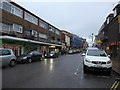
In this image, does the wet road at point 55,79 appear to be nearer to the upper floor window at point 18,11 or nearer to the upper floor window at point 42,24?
the upper floor window at point 18,11

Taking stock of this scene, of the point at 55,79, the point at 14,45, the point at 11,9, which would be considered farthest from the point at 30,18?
the point at 55,79

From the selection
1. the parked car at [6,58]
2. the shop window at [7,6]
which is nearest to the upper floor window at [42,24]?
the shop window at [7,6]

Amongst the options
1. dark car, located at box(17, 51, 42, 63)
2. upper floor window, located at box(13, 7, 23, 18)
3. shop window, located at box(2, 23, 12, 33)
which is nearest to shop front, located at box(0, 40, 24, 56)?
shop window, located at box(2, 23, 12, 33)

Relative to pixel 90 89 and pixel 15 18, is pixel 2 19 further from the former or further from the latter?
pixel 90 89

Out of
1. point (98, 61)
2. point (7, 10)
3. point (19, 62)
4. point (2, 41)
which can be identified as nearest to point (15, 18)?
point (7, 10)

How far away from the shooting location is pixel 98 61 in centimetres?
746

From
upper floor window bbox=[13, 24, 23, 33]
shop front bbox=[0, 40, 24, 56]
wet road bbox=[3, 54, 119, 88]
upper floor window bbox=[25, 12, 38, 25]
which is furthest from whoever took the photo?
upper floor window bbox=[25, 12, 38, 25]

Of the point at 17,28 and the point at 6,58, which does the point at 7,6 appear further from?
the point at 6,58

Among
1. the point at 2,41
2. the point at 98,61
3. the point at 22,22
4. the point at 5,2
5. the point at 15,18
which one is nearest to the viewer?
the point at 98,61

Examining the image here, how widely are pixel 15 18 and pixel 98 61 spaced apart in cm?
1713

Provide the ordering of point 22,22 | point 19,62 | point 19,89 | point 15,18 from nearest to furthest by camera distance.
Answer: point 19,89 → point 19,62 → point 15,18 → point 22,22

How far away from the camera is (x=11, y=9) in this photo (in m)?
19.1

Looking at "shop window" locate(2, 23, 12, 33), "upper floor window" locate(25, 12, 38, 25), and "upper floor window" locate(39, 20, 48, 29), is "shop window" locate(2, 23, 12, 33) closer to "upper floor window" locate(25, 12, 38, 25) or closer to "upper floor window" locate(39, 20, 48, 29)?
"upper floor window" locate(25, 12, 38, 25)

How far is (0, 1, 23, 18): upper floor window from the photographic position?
1745 cm
